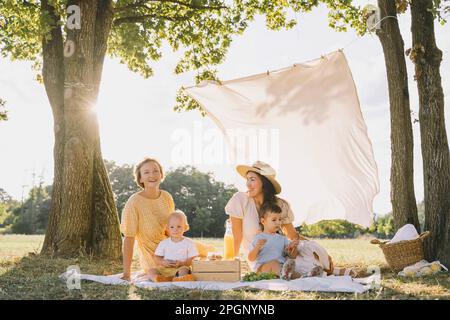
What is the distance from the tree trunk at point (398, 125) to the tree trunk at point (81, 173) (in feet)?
15.4

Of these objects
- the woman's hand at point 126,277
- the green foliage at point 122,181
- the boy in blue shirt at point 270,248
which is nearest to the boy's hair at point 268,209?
the boy in blue shirt at point 270,248

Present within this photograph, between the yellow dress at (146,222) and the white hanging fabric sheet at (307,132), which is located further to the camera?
the white hanging fabric sheet at (307,132)

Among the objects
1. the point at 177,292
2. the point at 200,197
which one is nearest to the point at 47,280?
the point at 177,292

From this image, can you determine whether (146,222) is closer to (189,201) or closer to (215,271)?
(215,271)

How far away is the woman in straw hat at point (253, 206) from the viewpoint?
6530 millimetres

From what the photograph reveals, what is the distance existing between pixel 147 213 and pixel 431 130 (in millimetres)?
4192

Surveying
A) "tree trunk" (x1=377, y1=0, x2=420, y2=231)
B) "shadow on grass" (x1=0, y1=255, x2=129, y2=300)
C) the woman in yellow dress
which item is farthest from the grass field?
"tree trunk" (x1=377, y1=0, x2=420, y2=231)

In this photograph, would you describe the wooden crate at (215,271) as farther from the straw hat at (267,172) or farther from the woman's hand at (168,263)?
the straw hat at (267,172)

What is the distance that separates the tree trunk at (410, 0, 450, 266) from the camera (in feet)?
24.4

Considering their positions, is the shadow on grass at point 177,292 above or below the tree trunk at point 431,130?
below

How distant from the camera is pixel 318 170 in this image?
7633 millimetres

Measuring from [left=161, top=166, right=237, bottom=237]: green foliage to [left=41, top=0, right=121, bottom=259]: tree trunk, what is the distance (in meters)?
29.7
